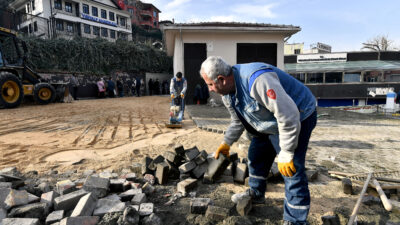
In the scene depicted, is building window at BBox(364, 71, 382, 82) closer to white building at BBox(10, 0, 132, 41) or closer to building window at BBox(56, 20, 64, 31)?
white building at BBox(10, 0, 132, 41)

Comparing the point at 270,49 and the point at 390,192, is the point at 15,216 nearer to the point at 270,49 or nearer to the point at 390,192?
the point at 390,192

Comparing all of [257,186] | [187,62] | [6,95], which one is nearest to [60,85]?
[6,95]

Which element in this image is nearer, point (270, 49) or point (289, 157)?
point (289, 157)

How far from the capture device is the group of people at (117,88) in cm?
1959

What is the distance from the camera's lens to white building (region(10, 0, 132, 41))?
26500 millimetres

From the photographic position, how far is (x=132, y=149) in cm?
479

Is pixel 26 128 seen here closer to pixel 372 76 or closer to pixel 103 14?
pixel 372 76

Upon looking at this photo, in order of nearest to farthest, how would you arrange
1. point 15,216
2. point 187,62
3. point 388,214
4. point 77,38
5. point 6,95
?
point 15,216 < point 388,214 < point 6,95 < point 187,62 < point 77,38

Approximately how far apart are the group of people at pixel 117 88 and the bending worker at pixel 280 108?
19.1m

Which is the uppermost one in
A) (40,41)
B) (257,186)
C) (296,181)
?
(40,41)

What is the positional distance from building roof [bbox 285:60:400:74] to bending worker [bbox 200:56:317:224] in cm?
2404

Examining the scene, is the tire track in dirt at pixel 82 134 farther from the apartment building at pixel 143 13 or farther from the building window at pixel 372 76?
the apartment building at pixel 143 13

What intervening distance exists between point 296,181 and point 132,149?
3.49 m

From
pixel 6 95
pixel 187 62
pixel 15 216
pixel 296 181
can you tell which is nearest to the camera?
pixel 296 181
